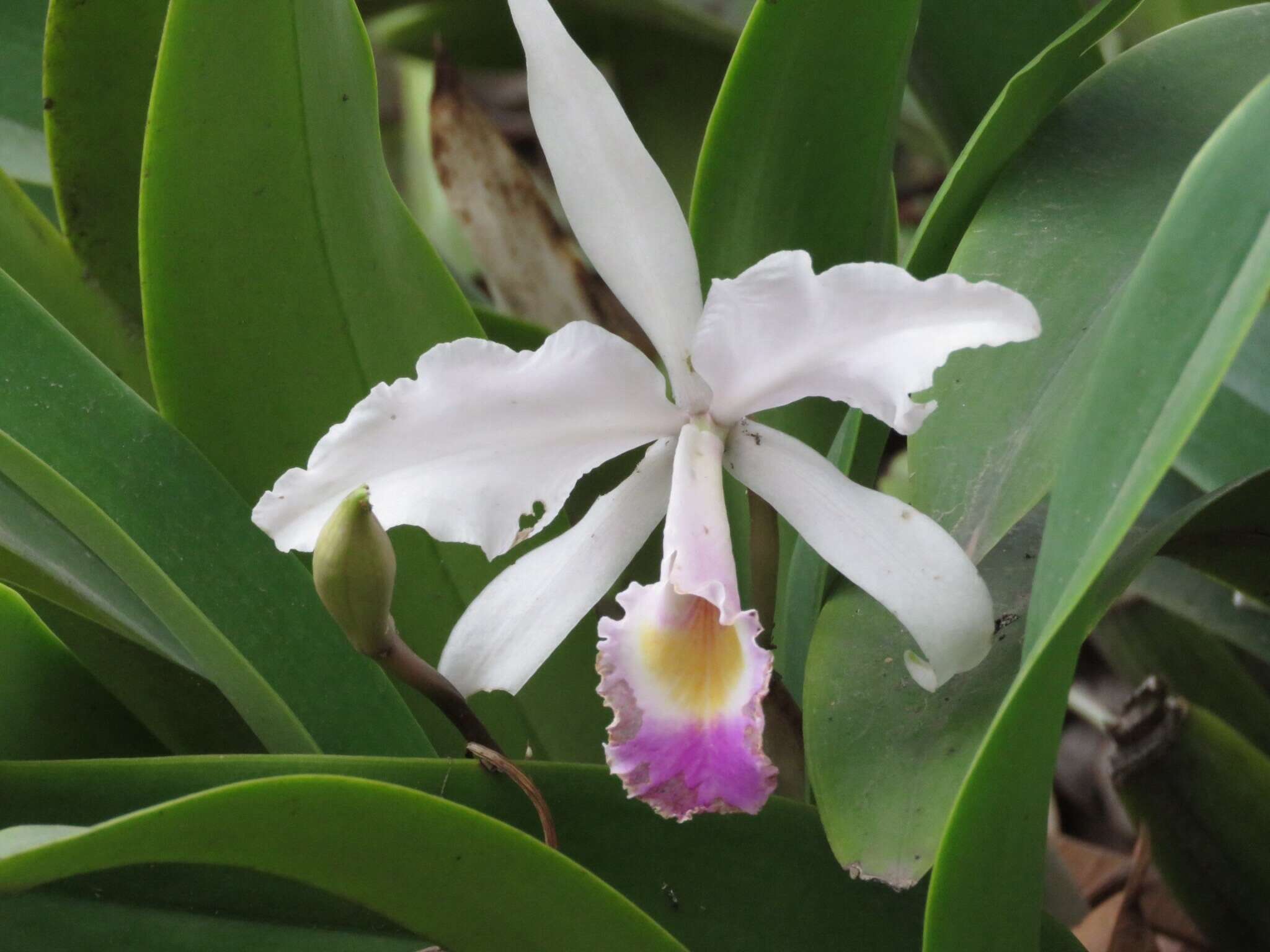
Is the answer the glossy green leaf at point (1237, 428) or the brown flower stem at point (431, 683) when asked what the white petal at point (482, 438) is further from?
the glossy green leaf at point (1237, 428)

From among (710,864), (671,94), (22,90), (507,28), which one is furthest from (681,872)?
(507,28)

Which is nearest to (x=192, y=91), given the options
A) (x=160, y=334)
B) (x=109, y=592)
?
(x=160, y=334)

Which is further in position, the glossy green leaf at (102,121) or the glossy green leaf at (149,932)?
the glossy green leaf at (102,121)

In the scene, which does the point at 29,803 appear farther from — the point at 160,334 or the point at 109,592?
the point at 160,334

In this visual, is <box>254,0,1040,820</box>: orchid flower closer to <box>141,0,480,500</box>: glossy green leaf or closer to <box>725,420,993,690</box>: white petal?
<box>725,420,993,690</box>: white petal

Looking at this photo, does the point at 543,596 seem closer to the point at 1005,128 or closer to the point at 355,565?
the point at 355,565

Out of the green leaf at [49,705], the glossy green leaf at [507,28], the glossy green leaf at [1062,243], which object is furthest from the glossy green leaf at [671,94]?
the green leaf at [49,705]
